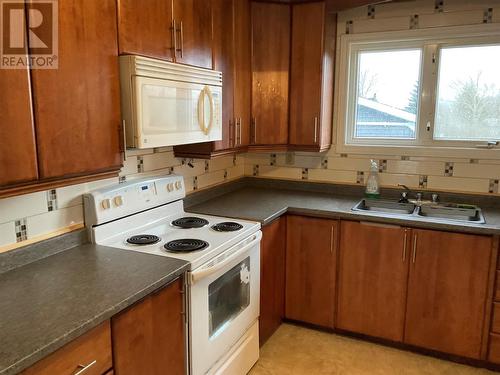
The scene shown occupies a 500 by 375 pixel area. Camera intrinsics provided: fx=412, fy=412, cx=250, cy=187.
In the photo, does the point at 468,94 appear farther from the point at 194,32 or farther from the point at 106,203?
the point at 106,203

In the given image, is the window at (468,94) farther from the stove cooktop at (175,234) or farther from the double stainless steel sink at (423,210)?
the stove cooktop at (175,234)

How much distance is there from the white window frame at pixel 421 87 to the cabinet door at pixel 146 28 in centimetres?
148

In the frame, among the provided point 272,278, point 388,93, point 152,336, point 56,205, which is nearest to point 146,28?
point 56,205

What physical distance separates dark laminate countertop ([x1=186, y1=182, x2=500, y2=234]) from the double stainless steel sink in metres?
0.06

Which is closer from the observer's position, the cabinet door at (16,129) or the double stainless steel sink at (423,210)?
the cabinet door at (16,129)

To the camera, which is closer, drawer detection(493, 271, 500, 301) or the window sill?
drawer detection(493, 271, 500, 301)

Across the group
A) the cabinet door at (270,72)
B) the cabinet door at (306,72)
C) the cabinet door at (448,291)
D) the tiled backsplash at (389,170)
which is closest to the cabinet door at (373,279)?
the cabinet door at (448,291)

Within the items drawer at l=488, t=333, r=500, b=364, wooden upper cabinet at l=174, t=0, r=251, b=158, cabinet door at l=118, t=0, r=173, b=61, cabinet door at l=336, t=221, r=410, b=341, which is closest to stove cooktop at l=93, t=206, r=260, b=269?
wooden upper cabinet at l=174, t=0, r=251, b=158

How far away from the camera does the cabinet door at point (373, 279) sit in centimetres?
243

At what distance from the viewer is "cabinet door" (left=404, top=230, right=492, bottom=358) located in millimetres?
2252

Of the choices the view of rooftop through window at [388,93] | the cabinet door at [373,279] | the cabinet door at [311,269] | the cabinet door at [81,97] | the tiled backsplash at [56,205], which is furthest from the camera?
the view of rooftop through window at [388,93]

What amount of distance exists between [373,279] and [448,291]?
41 cm

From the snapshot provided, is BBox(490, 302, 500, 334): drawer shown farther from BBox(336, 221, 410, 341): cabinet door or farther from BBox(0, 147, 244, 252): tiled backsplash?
BBox(0, 147, 244, 252): tiled backsplash

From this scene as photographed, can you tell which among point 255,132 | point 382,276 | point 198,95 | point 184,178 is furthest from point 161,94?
point 382,276
